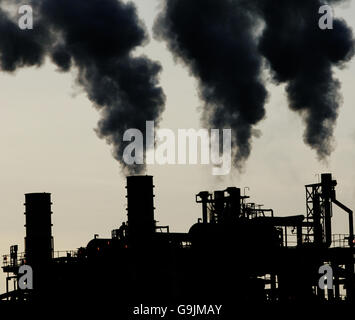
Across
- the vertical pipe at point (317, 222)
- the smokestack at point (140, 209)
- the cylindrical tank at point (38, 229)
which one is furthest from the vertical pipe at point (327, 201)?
the cylindrical tank at point (38, 229)

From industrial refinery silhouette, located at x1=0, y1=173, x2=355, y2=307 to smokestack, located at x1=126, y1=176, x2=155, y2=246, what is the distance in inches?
2.4

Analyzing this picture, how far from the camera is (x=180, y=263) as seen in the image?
239 feet

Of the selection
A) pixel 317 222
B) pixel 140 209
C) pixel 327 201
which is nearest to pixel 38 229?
pixel 140 209

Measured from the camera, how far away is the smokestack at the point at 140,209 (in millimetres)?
73000

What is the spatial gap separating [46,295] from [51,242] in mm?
4043

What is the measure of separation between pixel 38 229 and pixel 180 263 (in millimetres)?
9540

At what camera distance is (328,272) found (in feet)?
246

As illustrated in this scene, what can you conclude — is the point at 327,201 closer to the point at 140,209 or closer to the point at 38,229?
the point at 140,209

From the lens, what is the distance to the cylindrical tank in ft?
248

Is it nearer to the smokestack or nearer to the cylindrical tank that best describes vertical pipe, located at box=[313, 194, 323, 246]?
the smokestack

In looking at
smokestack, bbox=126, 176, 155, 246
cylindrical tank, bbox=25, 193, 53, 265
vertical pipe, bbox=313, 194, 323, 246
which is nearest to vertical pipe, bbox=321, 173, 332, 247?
vertical pipe, bbox=313, 194, 323, 246

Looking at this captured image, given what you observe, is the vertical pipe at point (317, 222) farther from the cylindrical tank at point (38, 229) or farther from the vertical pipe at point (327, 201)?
the cylindrical tank at point (38, 229)

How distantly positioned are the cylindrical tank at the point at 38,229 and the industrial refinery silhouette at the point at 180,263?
0.06m
